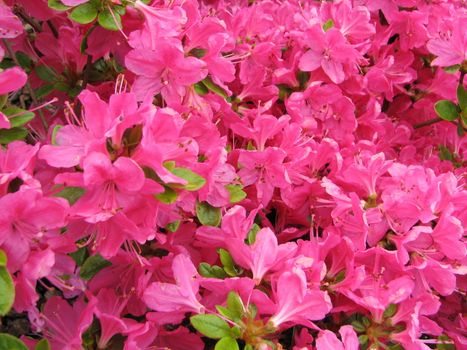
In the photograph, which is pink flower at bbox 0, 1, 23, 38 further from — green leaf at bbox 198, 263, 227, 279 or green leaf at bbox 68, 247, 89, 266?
green leaf at bbox 198, 263, 227, 279

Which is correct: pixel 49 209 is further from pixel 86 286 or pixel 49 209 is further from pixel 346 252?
pixel 346 252

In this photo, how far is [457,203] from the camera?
161cm

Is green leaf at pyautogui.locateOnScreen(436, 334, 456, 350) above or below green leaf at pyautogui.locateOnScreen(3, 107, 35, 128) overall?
below

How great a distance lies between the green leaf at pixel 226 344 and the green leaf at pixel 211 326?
0.02m

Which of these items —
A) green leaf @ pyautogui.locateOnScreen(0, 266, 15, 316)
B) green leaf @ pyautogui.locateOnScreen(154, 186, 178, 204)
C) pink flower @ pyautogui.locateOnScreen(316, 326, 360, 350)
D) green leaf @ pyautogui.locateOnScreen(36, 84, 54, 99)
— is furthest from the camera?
green leaf @ pyautogui.locateOnScreen(36, 84, 54, 99)

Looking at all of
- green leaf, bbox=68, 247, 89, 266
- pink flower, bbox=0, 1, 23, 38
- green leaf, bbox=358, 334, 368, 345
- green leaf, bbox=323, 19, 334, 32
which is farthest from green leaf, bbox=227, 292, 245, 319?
green leaf, bbox=323, 19, 334, 32

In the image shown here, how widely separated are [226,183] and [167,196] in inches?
13.7

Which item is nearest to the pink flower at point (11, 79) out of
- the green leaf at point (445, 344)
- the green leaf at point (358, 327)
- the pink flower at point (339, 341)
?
the pink flower at point (339, 341)

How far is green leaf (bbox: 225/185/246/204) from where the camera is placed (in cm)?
155

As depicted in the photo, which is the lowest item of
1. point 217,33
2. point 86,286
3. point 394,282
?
point 86,286

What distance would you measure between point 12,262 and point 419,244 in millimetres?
968

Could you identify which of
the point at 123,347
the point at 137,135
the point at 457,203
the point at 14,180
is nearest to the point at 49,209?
the point at 14,180

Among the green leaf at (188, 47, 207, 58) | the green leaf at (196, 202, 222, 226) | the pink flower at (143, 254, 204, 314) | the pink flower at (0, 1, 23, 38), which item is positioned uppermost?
the pink flower at (0, 1, 23, 38)

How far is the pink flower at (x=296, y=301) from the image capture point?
1275 mm
